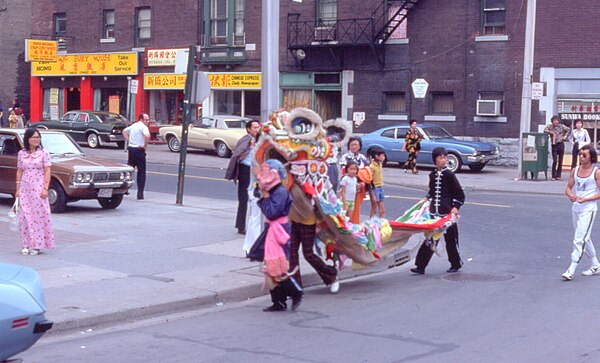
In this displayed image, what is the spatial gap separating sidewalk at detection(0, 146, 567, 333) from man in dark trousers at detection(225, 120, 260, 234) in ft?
1.64

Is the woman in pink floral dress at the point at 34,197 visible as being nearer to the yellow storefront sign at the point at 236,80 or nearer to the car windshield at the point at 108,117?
the car windshield at the point at 108,117

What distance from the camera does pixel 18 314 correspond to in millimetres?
5969

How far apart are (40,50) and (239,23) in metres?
10.7

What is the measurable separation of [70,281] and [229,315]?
2295mm

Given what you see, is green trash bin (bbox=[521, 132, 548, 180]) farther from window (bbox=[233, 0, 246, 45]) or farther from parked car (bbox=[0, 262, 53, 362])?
parked car (bbox=[0, 262, 53, 362])

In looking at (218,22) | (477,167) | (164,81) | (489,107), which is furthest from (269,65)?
(164,81)

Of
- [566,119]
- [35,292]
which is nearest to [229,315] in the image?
[35,292]

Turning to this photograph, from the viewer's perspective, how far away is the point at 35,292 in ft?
20.8

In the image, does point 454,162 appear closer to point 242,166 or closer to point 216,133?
point 216,133

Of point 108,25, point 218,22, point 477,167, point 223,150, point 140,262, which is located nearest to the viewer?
point 140,262

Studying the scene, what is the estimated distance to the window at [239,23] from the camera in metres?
39.2

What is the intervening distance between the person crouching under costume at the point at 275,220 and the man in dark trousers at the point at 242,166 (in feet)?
14.9

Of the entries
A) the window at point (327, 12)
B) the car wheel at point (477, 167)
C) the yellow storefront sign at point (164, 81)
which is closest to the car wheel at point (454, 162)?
the car wheel at point (477, 167)

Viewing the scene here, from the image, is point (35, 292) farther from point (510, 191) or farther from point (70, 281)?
point (510, 191)
